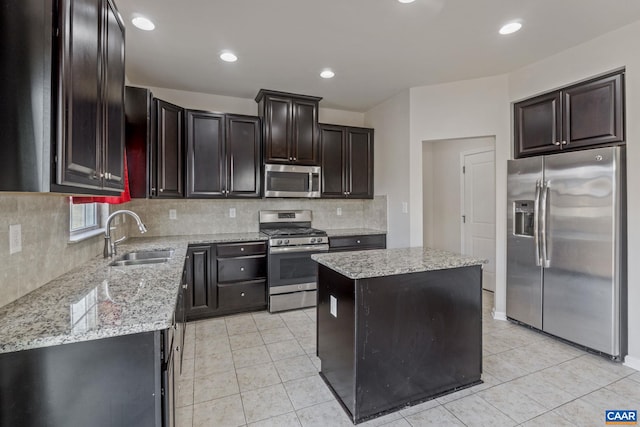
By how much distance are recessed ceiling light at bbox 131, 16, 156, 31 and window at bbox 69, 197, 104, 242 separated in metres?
1.42

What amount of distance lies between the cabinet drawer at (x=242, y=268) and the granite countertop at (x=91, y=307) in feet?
4.86

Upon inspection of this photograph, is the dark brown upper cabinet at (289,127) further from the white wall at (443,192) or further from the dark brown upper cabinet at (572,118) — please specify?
the dark brown upper cabinet at (572,118)

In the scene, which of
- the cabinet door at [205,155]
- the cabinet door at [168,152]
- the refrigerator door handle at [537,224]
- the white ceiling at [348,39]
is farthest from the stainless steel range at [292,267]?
the refrigerator door handle at [537,224]

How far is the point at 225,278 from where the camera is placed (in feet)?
11.4

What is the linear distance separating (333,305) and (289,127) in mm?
2504

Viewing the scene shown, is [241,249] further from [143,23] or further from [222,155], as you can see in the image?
[143,23]

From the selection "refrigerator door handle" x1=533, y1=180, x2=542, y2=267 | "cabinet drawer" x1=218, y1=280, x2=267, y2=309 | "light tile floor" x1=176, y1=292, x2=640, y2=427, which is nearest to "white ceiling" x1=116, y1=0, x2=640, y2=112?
"refrigerator door handle" x1=533, y1=180, x2=542, y2=267

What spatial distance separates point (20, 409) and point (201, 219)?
301 cm

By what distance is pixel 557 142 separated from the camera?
9.52 ft

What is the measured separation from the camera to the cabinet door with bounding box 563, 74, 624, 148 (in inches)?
98.3

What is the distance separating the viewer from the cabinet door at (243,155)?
3.71m

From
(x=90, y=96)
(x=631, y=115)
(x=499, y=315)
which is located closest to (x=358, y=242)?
(x=499, y=315)

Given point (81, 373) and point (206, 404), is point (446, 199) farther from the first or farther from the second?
point (81, 373)

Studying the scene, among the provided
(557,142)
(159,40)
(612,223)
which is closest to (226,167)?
(159,40)
